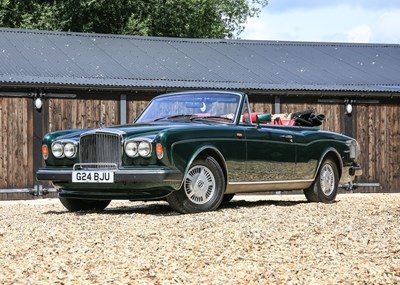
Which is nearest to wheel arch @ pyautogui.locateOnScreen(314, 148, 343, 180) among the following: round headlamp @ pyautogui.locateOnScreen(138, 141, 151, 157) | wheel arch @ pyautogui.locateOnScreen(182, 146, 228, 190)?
wheel arch @ pyautogui.locateOnScreen(182, 146, 228, 190)

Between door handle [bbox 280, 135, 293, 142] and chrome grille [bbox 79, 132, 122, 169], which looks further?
door handle [bbox 280, 135, 293, 142]

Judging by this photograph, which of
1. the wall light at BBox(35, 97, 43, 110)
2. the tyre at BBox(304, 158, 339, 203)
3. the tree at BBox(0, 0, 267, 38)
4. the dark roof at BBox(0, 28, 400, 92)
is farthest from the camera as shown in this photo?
the tree at BBox(0, 0, 267, 38)

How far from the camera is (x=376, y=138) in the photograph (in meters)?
20.9

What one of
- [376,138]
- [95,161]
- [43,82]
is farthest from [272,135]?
[376,138]

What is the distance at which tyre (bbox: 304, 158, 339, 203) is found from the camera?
39.1ft

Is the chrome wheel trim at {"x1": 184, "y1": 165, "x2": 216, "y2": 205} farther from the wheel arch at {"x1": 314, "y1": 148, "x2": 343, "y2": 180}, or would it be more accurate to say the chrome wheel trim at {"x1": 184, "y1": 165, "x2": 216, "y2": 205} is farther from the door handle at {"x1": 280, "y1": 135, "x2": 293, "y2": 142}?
the wheel arch at {"x1": 314, "y1": 148, "x2": 343, "y2": 180}

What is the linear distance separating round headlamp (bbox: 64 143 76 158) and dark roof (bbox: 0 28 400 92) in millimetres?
7894

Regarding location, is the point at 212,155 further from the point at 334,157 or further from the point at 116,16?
the point at 116,16

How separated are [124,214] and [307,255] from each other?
3414mm

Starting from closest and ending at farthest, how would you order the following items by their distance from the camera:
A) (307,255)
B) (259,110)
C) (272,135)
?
(307,255)
(272,135)
(259,110)

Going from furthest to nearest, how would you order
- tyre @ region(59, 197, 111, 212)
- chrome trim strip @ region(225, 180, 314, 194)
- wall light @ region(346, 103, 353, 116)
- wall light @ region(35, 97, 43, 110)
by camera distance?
1. wall light @ region(346, 103, 353, 116)
2. wall light @ region(35, 97, 43, 110)
3. tyre @ region(59, 197, 111, 212)
4. chrome trim strip @ region(225, 180, 314, 194)

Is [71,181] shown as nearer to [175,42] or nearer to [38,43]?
[38,43]

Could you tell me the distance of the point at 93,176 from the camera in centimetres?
972

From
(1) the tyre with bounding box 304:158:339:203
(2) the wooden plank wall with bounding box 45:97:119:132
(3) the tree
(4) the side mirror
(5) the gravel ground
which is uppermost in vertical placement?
(3) the tree
